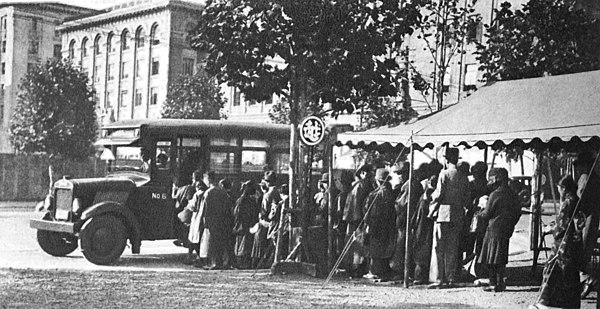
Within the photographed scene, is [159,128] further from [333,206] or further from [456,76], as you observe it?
[456,76]

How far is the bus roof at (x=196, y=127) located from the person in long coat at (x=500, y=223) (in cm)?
621

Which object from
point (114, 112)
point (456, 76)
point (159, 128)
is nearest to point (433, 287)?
point (159, 128)

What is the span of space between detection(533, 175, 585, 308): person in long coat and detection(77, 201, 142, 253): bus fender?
7223 millimetres

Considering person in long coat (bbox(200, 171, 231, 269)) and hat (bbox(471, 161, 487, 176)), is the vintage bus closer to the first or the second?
person in long coat (bbox(200, 171, 231, 269))

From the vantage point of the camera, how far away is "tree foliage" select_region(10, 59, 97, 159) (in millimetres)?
34469

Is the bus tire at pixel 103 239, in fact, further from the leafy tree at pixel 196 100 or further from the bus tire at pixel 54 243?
the leafy tree at pixel 196 100

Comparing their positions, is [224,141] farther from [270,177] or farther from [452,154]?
[452,154]

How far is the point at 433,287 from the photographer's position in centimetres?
1045

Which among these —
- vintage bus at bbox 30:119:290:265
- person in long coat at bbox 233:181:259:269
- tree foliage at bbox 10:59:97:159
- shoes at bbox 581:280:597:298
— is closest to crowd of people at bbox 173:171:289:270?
person in long coat at bbox 233:181:259:269

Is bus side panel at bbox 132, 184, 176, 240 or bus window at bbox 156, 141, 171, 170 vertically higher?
bus window at bbox 156, 141, 171, 170

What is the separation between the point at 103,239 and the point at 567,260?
774cm

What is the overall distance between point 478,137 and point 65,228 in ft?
23.5

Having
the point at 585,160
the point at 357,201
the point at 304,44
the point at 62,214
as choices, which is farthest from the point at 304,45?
the point at 62,214

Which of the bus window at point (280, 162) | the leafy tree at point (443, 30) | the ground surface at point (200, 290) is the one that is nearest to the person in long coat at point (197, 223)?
the ground surface at point (200, 290)
